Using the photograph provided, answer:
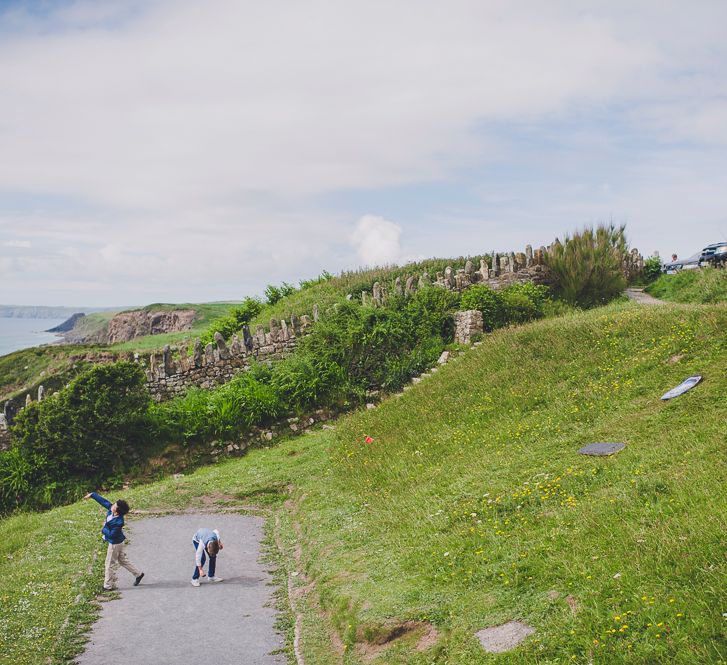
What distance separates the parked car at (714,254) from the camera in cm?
3634

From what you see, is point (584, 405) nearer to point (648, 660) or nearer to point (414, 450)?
point (414, 450)

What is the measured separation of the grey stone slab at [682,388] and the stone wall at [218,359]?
1594cm

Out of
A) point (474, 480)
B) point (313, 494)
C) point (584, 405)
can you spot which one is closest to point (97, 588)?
point (313, 494)

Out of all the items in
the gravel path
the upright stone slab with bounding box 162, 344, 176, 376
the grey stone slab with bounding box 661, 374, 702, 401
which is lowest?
the gravel path

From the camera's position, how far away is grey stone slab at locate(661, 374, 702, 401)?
1603 centimetres

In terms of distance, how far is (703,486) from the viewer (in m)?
10.8

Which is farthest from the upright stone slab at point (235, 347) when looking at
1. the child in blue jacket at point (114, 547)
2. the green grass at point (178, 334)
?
the child in blue jacket at point (114, 547)

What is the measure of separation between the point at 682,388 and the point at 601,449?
3446 millimetres

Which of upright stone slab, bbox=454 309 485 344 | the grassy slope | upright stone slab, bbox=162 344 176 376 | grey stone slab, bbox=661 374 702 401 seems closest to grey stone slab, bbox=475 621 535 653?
the grassy slope

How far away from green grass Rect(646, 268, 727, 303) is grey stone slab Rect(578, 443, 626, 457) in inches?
698

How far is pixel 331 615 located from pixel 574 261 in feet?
84.7

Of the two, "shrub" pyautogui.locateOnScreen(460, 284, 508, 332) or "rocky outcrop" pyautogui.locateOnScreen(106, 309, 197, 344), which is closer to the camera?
"shrub" pyautogui.locateOnScreen(460, 284, 508, 332)

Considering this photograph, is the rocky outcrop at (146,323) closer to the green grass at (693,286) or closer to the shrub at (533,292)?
the shrub at (533,292)

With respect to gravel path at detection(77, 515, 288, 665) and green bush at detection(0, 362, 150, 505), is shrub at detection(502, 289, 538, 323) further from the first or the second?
gravel path at detection(77, 515, 288, 665)
